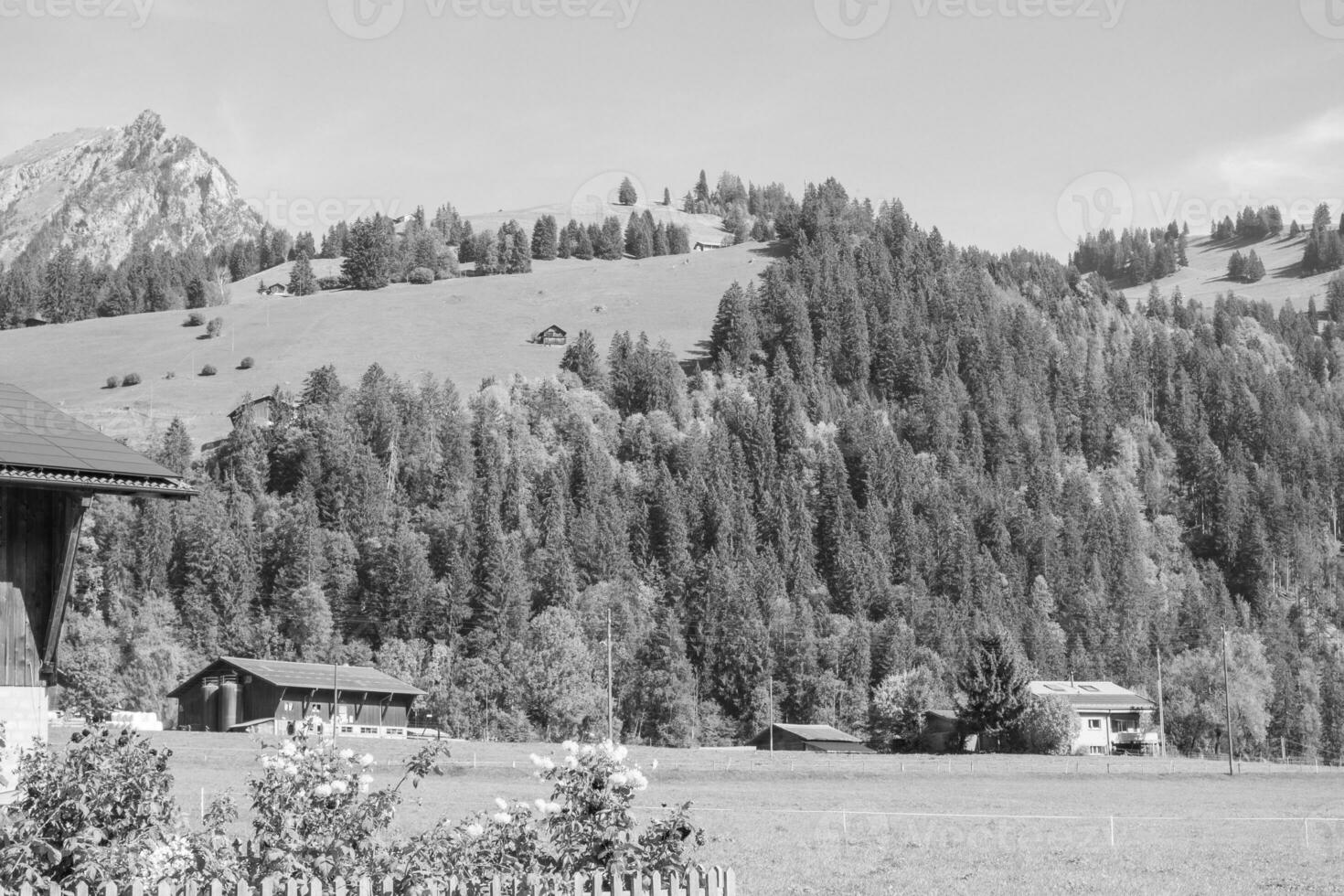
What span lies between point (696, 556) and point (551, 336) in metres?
50.5

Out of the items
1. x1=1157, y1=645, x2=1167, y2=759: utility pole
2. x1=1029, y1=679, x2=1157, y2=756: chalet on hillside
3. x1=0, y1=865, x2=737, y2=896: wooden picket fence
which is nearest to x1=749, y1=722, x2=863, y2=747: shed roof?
x1=1029, y1=679, x2=1157, y2=756: chalet on hillside

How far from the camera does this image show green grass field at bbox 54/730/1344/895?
25547 mm

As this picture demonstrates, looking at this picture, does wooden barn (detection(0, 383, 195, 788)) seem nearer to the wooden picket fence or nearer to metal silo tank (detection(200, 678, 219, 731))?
the wooden picket fence

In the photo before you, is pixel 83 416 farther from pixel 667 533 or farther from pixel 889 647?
pixel 889 647


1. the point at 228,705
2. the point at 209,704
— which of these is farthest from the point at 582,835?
the point at 209,704

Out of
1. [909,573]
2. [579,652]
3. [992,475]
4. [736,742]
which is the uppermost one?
[992,475]

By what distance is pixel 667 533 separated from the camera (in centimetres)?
15762

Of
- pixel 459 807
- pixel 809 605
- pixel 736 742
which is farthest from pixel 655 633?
pixel 459 807

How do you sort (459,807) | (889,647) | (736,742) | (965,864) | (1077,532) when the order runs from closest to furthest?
(965,864)
(459,807)
(736,742)
(889,647)
(1077,532)

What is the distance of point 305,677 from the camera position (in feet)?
311

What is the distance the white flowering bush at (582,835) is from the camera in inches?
522

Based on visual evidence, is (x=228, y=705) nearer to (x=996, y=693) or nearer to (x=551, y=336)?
(x=996, y=693)

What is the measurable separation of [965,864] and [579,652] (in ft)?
306

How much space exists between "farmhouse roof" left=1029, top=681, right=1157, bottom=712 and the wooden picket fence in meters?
106
